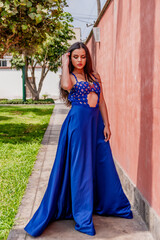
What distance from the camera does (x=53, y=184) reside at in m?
3.42

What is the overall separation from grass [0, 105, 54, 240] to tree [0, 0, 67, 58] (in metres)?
2.50

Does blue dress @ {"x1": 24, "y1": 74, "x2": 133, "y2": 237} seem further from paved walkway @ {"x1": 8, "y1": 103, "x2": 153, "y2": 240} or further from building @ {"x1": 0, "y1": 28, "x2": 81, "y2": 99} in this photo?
building @ {"x1": 0, "y1": 28, "x2": 81, "y2": 99}

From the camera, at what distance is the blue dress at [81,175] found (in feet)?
11.0

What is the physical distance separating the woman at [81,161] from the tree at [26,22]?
4.21 metres

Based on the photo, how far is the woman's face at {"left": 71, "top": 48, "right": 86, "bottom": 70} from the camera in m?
3.39

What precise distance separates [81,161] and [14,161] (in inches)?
128

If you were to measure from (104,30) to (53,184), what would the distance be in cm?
419

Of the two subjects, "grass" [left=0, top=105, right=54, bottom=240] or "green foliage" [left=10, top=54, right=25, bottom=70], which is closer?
"grass" [left=0, top=105, right=54, bottom=240]

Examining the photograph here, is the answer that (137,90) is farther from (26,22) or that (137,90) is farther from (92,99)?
(26,22)

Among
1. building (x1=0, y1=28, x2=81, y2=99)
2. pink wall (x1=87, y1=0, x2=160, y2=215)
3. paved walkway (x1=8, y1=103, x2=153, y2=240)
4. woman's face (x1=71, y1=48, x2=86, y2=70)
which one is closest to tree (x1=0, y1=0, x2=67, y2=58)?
pink wall (x1=87, y1=0, x2=160, y2=215)

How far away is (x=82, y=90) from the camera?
339 cm

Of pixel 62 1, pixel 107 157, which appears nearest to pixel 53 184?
pixel 107 157

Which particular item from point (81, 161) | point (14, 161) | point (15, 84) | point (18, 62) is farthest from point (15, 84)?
point (81, 161)

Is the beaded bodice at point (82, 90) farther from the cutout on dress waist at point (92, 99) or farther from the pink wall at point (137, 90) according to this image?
the pink wall at point (137, 90)
